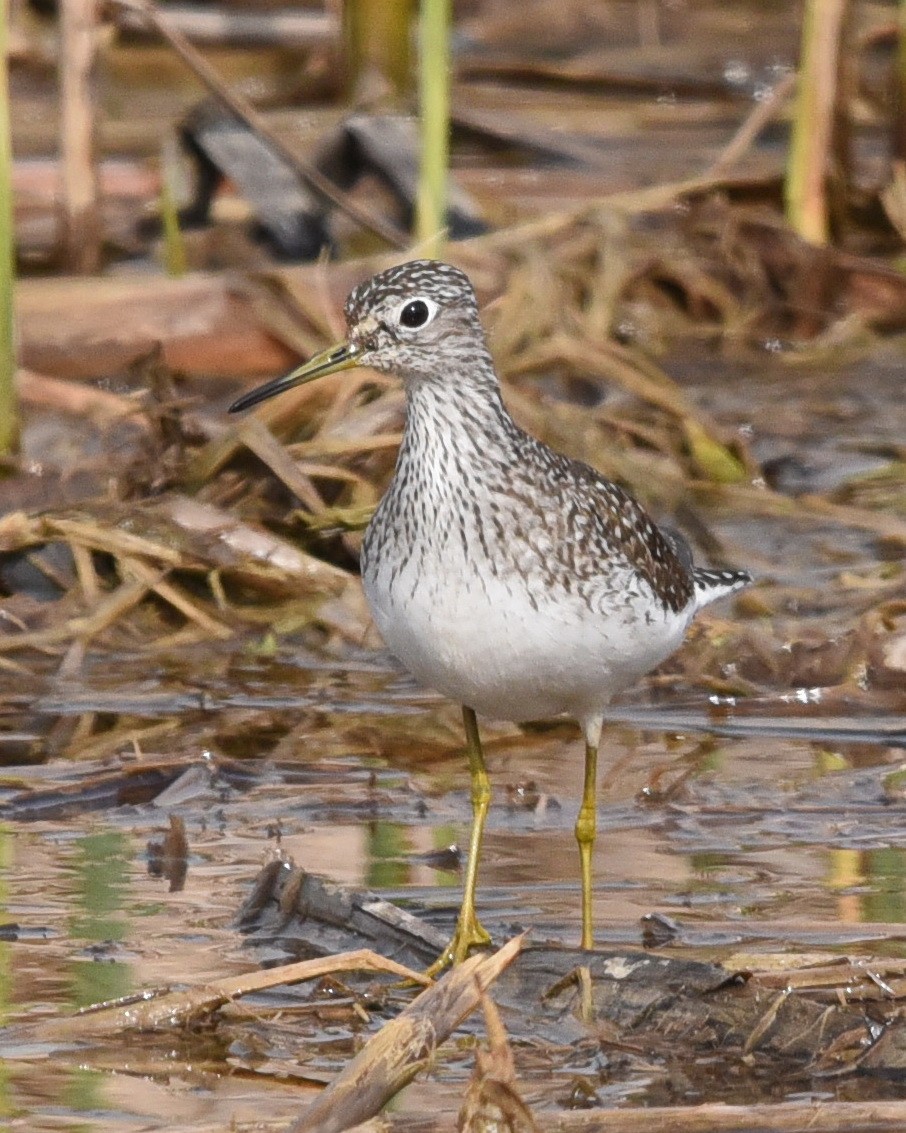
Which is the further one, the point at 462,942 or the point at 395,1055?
→ the point at 462,942

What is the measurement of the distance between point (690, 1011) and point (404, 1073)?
1.09 m

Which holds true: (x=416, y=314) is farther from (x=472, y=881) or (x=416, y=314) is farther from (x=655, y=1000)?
(x=655, y=1000)

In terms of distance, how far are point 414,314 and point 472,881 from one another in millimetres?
1429

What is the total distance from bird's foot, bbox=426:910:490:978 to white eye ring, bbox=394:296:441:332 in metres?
1.47

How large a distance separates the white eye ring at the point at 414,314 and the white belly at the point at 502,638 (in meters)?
0.65

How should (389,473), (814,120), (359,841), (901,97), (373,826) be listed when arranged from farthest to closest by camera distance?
(901,97) < (814,120) < (389,473) < (373,826) < (359,841)

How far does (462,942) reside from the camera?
18.3 feet

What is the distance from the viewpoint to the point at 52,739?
25.0 feet

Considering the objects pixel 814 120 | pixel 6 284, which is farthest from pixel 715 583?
pixel 814 120

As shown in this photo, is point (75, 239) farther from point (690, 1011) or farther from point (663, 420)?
point (690, 1011)

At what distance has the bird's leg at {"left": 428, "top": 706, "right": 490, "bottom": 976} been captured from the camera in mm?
5543

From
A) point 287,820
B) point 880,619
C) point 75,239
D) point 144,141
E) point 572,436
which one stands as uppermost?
point 144,141

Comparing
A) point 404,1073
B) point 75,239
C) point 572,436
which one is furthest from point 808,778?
point 75,239

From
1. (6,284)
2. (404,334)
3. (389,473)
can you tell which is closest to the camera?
(404,334)
